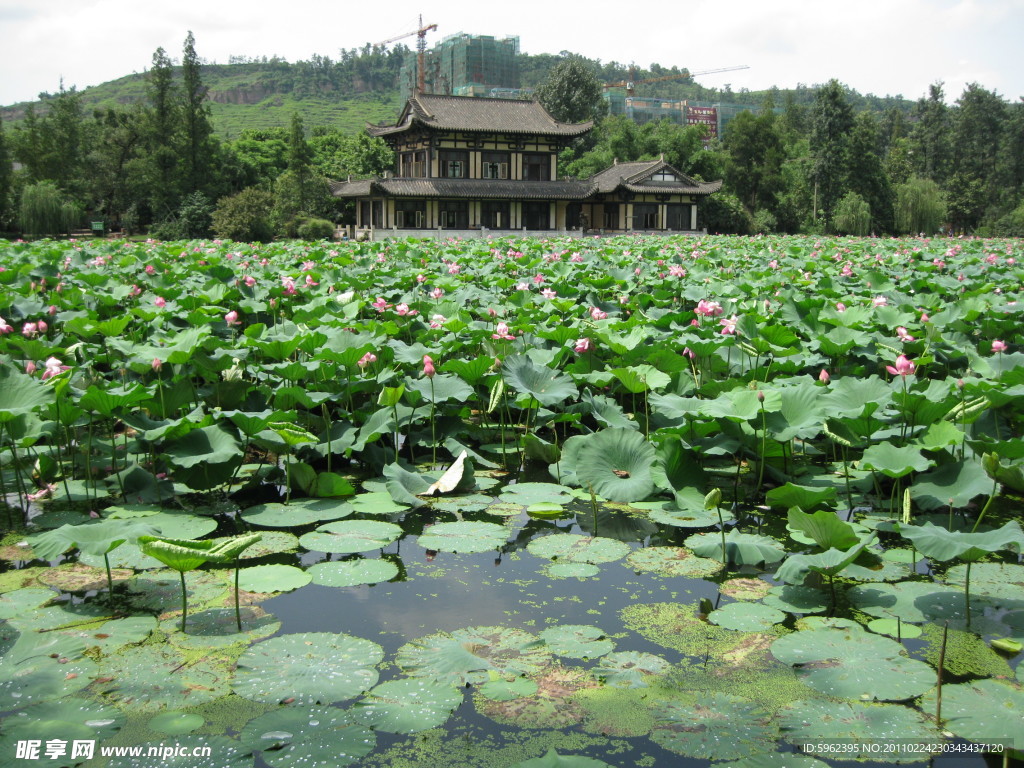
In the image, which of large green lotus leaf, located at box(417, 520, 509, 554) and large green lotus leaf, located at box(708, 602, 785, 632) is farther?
large green lotus leaf, located at box(417, 520, 509, 554)

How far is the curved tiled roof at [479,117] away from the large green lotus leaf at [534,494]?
29.6m

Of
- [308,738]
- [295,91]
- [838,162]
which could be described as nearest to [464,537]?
[308,738]

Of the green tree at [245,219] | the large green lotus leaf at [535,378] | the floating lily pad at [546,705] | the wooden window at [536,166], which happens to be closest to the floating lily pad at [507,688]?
the floating lily pad at [546,705]

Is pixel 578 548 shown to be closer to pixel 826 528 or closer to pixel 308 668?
pixel 826 528

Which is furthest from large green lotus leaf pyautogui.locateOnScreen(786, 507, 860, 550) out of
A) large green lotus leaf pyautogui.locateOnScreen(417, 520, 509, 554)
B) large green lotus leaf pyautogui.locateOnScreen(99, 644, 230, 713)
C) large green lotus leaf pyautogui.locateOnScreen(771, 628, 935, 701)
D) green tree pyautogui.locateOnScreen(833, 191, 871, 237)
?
green tree pyautogui.locateOnScreen(833, 191, 871, 237)

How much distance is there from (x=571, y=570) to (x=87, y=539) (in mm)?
1462

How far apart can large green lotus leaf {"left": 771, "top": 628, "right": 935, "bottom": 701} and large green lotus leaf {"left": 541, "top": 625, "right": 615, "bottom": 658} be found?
450 millimetres

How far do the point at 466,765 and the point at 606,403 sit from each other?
2440 mm

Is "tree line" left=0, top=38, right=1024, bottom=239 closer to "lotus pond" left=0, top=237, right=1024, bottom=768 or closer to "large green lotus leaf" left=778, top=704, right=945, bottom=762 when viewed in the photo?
"lotus pond" left=0, top=237, right=1024, bottom=768

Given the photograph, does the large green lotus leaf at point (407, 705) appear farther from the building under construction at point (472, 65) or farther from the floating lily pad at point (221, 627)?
the building under construction at point (472, 65)

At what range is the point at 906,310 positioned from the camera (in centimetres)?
582

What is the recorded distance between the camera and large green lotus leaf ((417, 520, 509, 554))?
289 centimetres

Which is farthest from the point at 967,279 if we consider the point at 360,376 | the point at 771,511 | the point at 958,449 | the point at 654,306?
the point at 360,376

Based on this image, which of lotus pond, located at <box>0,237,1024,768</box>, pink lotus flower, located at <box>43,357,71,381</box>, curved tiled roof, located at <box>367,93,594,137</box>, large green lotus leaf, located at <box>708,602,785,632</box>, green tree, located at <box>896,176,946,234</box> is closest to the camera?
lotus pond, located at <box>0,237,1024,768</box>
